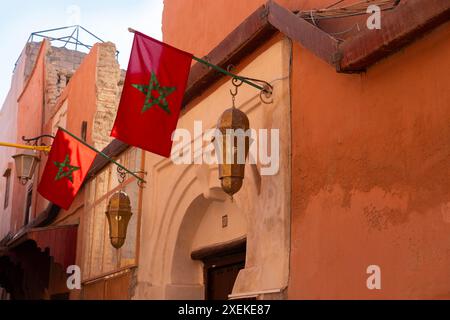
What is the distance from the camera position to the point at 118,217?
7645 millimetres

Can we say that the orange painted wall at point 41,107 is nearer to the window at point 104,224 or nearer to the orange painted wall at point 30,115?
the orange painted wall at point 30,115

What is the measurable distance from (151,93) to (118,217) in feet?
8.45

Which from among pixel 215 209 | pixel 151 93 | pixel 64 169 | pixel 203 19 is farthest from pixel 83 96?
pixel 151 93

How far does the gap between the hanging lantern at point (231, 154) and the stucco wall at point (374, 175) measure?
49 centimetres

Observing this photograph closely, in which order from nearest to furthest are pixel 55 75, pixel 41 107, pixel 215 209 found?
pixel 215 209 < pixel 55 75 < pixel 41 107

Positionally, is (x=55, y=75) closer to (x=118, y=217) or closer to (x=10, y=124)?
(x=10, y=124)

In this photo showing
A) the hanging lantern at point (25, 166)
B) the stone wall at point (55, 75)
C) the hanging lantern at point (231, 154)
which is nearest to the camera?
the hanging lantern at point (231, 154)

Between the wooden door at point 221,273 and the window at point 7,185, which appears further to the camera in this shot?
the window at point 7,185

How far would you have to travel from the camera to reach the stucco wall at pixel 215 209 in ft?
17.4

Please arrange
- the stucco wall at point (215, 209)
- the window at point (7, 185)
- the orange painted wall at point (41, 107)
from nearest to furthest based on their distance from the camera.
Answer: the stucco wall at point (215, 209) < the orange painted wall at point (41, 107) < the window at point (7, 185)

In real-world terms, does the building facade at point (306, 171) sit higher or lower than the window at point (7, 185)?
lower

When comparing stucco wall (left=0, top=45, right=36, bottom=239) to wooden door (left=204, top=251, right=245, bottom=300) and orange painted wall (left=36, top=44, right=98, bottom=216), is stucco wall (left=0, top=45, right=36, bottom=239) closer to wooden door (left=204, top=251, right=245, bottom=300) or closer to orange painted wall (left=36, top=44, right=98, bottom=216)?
orange painted wall (left=36, top=44, right=98, bottom=216)

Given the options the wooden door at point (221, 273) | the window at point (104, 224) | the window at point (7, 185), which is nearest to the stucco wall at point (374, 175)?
the wooden door at point (221, 273)

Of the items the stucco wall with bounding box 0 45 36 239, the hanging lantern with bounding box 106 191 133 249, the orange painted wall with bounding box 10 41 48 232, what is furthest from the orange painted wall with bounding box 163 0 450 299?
the stucco wall with bounding box 0 45 36 239
